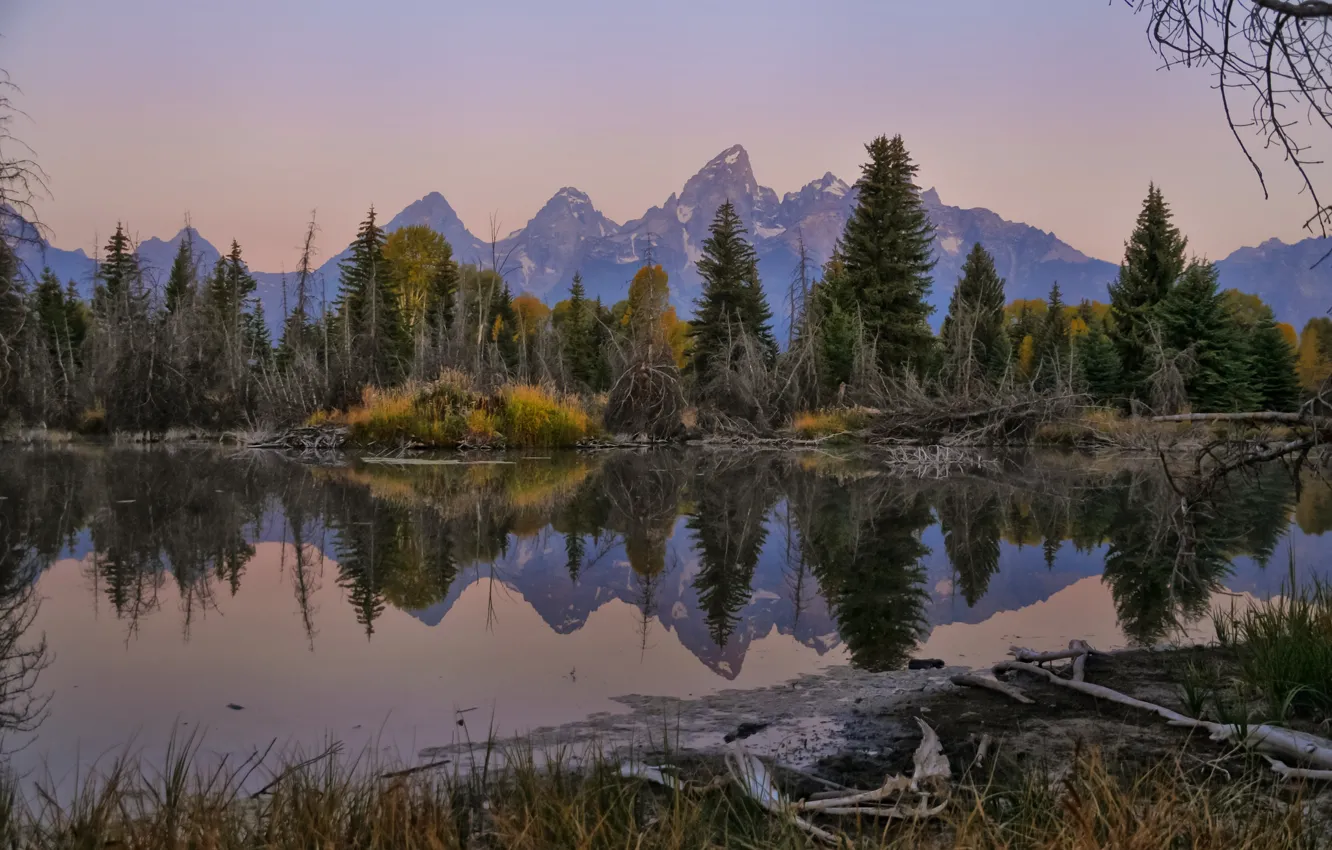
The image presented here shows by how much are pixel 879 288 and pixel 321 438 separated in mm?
23594

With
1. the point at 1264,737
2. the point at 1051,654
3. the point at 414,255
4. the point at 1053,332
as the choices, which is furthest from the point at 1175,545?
the point at 414,255

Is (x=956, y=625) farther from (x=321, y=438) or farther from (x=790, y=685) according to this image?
(x=321, y=438)

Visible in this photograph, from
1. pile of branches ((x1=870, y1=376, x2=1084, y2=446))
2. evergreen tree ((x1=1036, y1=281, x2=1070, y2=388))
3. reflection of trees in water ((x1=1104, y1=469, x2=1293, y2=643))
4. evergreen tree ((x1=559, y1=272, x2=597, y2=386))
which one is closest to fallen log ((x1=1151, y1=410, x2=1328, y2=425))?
reflection of trees in water ((x1=1104, y1=469, x2=1293, y2=643))

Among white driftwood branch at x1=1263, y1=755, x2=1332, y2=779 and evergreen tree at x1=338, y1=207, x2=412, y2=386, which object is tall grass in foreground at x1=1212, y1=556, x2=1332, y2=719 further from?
evergreen tree at x1=338, y1=207, x2=412, y2=386

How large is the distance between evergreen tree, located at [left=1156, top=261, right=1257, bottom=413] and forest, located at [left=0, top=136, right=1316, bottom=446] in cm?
8

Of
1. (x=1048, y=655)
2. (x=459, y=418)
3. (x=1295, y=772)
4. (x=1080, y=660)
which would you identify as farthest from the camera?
(x=459, y=418)

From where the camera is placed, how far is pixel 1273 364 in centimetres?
3381

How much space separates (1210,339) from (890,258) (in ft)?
40.2

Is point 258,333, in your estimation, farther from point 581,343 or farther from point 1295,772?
point 1295,772

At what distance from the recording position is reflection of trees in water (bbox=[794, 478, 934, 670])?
506 centimetres

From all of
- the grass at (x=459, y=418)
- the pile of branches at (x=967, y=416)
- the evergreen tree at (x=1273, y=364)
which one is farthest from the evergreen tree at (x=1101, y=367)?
the grass at (x=459, y=418)

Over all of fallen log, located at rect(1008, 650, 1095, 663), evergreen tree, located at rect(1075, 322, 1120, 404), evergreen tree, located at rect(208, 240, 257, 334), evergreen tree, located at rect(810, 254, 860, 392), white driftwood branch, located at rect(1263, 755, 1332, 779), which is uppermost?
evergreen tree, located at rect(208, 240, 257, 334)

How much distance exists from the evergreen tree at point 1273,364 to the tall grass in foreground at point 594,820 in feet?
123

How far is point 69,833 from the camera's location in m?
2.11
